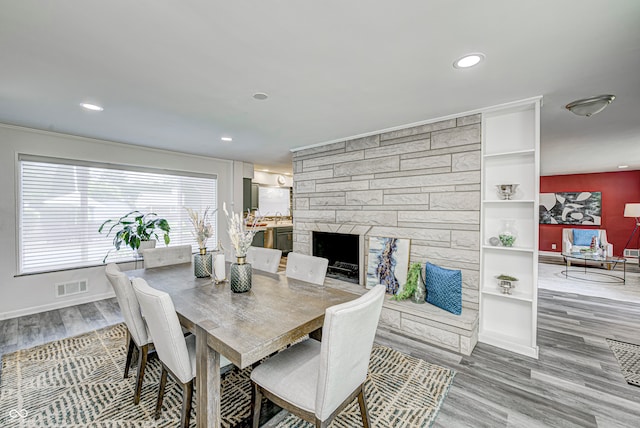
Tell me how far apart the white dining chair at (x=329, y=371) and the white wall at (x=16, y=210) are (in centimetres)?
382

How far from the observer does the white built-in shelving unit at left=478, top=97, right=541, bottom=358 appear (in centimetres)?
256

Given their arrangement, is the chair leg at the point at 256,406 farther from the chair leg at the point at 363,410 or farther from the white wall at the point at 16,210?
the white wall at the point at 16,210

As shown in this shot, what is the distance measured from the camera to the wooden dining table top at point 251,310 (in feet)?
4.16

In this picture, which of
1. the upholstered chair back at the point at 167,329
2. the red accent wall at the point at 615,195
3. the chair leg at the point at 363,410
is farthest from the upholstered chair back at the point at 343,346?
the red accent wall at the point at 615,195

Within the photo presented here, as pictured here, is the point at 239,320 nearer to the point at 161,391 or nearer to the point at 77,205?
the point at 161,391

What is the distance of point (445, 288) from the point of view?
2.79 metres

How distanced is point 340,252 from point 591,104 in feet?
10.4

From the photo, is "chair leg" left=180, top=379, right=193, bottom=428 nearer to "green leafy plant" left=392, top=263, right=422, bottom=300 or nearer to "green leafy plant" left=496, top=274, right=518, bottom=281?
"green leafy plant" left=392, top=263, right=422, bottom=300

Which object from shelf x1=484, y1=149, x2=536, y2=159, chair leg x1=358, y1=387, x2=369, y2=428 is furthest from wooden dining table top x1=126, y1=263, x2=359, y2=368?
shelf x1=484, y1=149, x2=536, y2=159

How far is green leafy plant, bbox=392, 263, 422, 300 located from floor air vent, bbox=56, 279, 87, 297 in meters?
4.40

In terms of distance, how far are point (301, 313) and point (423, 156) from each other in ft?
7.89

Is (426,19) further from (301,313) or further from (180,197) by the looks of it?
(180,197)

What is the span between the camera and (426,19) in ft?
4.70

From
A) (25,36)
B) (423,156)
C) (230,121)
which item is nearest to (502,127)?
(423,156)
